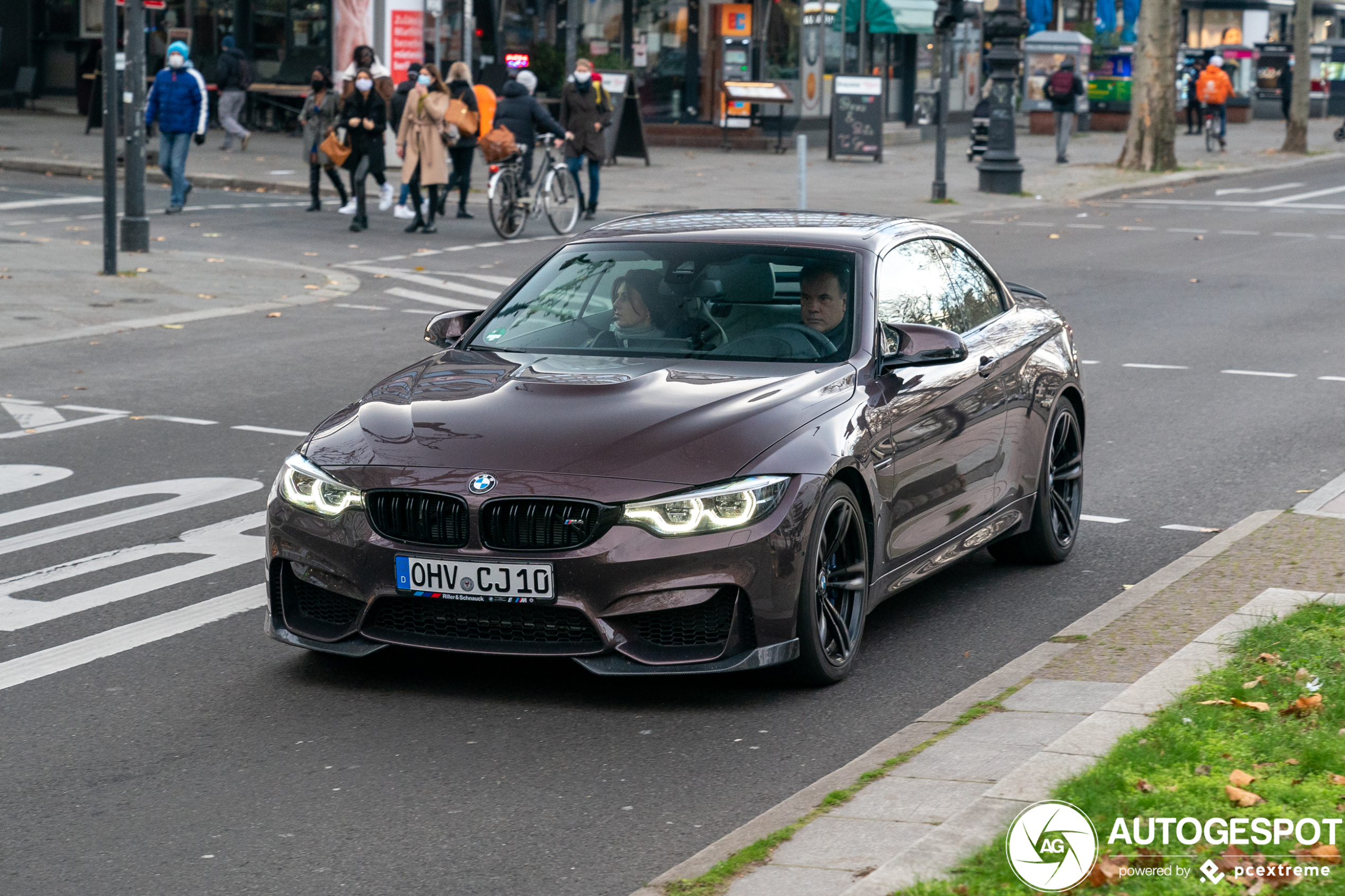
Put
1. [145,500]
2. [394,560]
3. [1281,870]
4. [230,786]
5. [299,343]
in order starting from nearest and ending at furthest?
1. [1281,870]
2. [230,786]
3. [394,560]
4. [145,500]
5. [299,343]

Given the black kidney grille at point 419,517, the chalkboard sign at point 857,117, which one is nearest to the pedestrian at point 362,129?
the chalkboard sign at point 857,117

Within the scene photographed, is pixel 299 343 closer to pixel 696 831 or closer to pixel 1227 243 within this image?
pixel 696 831

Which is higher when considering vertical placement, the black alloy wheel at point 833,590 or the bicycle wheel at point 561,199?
the bicycle wheel at point 561,199

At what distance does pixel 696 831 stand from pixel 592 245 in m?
2.99

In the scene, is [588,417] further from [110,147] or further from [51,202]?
[51,202]

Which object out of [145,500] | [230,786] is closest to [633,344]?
[230,786]

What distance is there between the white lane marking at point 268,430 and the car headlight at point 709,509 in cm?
534

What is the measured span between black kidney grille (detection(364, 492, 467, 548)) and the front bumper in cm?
3

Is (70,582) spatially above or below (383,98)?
below

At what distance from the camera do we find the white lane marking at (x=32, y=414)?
10820 mm

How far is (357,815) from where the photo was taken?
475cm

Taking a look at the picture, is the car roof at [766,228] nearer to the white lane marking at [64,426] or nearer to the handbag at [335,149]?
the white lane marking at [64,426]

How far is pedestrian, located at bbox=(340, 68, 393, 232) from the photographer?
2191 cm

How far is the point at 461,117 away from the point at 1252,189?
16777 mm
